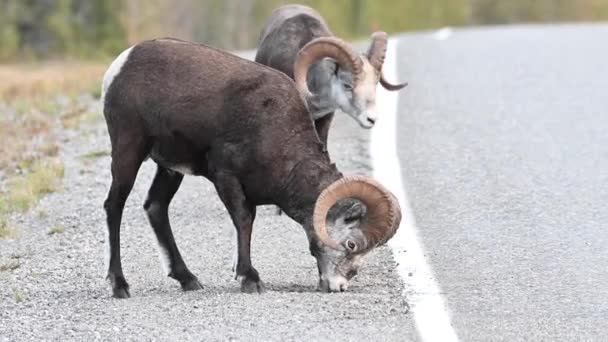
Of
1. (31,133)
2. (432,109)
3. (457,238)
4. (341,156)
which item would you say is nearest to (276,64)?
(341,156)

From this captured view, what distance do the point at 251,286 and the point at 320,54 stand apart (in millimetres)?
2925

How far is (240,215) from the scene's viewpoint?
351 inches

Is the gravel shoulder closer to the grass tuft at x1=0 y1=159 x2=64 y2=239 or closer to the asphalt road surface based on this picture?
the asphalt road surface

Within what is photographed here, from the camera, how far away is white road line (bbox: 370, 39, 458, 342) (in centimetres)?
762

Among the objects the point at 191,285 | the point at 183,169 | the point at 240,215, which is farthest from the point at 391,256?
the point at 183,169

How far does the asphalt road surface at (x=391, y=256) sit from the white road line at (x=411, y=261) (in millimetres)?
64

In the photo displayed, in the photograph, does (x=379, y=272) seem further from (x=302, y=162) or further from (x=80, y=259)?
(x=80, y=259)

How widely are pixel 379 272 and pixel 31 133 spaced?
8550 millimetres

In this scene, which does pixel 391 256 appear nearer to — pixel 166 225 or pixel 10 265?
Answer: pixel 166 225

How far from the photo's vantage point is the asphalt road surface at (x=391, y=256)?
7.82 metres

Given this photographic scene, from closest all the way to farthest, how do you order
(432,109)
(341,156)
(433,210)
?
(433,210) < (341,156) < (432,109)

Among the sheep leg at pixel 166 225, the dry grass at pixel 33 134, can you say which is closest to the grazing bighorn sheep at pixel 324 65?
the sheep leg at pixel 166 225

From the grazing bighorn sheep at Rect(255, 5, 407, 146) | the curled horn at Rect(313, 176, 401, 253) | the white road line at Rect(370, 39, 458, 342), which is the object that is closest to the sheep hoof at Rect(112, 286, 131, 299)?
the curled horn at Rect(313, 176, 401, 253)

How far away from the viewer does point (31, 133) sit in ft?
54.9
